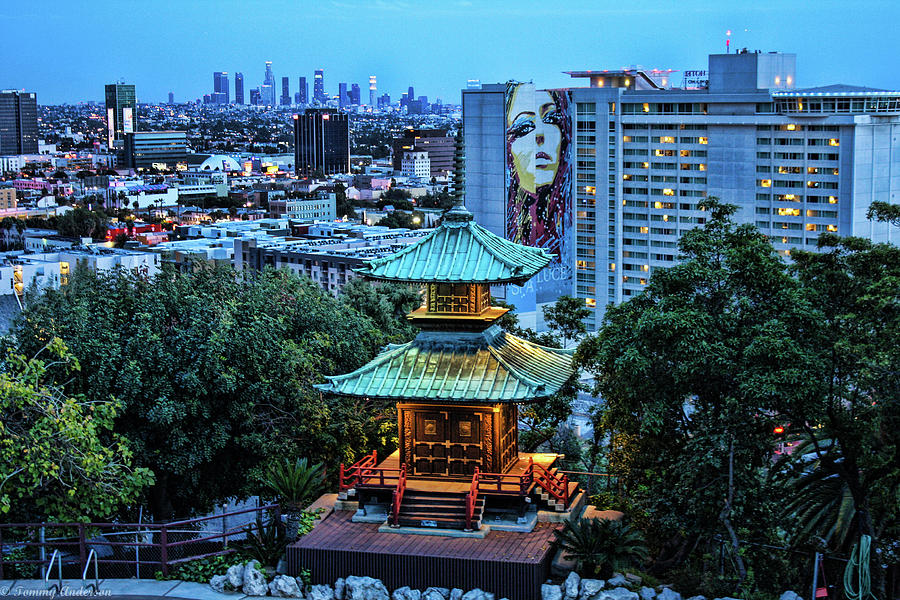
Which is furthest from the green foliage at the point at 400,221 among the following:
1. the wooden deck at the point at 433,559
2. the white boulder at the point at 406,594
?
the white boulder at the point at 406,594

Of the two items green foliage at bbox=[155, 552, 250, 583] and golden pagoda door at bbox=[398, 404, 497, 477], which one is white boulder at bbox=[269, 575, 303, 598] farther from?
golden pagoda door at bbox=[398, 404, 497, 477]

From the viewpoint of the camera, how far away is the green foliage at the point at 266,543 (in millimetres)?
24230

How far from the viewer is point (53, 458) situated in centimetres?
2306

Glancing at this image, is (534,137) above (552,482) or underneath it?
above

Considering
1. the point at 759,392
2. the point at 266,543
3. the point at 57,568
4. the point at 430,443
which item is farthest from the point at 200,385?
the point at 759,392

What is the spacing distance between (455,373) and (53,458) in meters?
8.76

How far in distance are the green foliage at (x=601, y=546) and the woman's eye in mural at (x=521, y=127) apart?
10827 centimetres

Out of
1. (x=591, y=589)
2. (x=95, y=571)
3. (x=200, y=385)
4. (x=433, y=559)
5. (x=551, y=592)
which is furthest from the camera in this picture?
(x=200, y=385)

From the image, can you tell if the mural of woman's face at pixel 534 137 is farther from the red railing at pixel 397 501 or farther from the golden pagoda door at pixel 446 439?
the red railing at pixel 397 501

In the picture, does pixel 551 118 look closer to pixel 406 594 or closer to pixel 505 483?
pixel 505 483

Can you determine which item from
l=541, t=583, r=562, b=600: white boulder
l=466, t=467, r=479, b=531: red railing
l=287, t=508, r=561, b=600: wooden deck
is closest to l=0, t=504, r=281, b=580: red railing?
l=287, t=508, r=561, b=600: wooden deck

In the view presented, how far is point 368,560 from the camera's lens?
2312cm

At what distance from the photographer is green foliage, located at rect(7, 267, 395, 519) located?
27641 mm

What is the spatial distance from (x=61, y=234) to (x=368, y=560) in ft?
509
